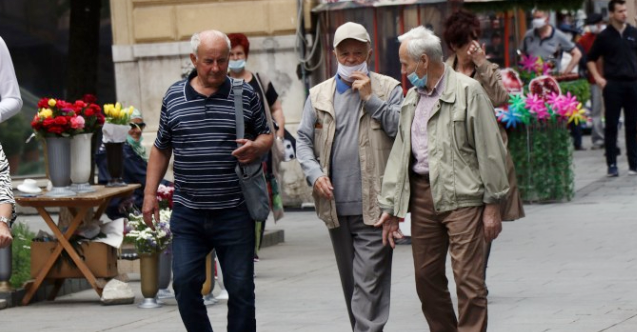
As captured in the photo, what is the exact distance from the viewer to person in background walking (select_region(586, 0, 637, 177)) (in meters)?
17.5

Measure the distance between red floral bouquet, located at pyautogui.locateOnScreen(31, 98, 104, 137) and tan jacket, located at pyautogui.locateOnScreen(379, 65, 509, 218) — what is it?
363cm

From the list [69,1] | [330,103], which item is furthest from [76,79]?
[330,103]

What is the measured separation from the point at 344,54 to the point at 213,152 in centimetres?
95

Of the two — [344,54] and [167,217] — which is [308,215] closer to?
[167,217]

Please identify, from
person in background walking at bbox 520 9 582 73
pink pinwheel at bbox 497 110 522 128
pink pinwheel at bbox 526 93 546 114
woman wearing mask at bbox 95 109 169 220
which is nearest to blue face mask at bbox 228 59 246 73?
woman wearing mask at bbox 95 109 169 220

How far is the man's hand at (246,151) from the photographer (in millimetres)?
7078

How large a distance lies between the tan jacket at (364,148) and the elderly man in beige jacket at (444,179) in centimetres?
20

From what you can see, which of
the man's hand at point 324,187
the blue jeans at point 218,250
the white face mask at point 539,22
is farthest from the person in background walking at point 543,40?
the blue jeans at point 218,250

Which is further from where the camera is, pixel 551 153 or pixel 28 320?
pixel 551 153

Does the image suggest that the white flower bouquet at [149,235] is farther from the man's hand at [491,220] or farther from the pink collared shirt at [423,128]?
the man's hand at [491,220]

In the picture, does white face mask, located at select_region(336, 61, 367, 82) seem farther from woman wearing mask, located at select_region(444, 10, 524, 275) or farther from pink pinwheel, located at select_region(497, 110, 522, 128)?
pink pinwheel, located at select_region(497, 110, 522, 128)

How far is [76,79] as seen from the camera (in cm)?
1716

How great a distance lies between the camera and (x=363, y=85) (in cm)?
749

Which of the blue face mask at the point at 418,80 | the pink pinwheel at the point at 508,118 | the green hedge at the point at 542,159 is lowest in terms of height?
the green hedge at the point at 542,159
